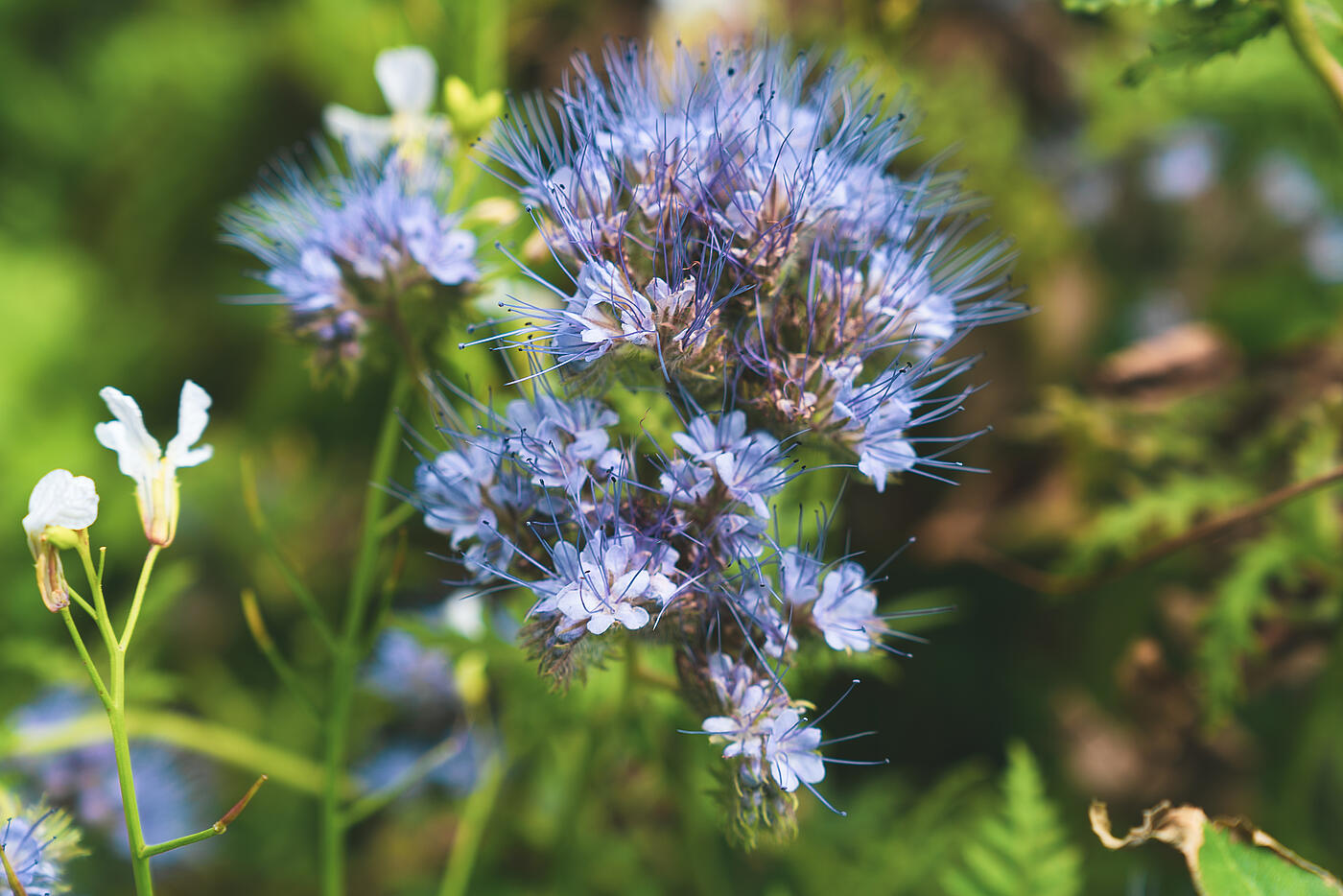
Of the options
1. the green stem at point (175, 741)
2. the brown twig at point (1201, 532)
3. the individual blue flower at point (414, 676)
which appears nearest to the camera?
the brown twig at point (1201, 532)

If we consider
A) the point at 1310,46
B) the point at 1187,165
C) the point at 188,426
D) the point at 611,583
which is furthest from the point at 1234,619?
the point at 1187,165

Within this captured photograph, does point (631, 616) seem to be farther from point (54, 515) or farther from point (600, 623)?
point (54, 515)

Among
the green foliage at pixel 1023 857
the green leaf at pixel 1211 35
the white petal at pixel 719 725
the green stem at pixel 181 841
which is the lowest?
the green foliage at pixel 1023 857

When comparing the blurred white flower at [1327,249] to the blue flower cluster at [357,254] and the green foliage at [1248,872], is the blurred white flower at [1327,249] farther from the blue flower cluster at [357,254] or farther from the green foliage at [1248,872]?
the blue flower cluster at [357,254]

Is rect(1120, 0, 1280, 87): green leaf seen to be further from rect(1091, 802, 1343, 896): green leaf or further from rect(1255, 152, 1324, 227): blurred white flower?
rect(1255, 152, 1324, 227): blurred white flower

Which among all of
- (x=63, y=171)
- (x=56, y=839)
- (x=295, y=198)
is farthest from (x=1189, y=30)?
(x=63, y=171)

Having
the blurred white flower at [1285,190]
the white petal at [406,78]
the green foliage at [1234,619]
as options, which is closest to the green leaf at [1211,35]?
the green foliage at [1234,619]

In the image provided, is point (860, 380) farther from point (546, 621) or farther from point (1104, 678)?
point (1104, 678)
